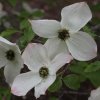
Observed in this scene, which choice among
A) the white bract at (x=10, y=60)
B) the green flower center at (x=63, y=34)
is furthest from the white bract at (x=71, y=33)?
the white bract at (x=10, y=60)

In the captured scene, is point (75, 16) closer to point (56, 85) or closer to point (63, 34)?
point (63, 34)

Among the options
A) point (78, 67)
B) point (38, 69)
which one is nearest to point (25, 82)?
point (38, 69)

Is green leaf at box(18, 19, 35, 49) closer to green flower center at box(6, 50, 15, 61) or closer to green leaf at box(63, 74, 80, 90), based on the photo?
green flower center at box(6, 50, 15, 61)

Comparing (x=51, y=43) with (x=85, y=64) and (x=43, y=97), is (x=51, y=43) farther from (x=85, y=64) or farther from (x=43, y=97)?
(x=43, y=97)

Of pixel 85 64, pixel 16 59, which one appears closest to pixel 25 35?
pixel 16 59

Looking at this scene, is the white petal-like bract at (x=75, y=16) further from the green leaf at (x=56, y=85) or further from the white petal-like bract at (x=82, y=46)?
the green leaf at (x=56, y=85)

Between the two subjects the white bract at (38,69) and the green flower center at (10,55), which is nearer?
the white bract at (38,69)
